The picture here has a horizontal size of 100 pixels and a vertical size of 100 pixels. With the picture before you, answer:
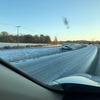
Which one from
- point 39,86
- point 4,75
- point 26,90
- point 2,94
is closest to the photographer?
point 2,94

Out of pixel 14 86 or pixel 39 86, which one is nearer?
pixel 14 86

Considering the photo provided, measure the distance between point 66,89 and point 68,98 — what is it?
0.26 feet

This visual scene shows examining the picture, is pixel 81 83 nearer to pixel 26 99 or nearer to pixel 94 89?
pixel 94 89

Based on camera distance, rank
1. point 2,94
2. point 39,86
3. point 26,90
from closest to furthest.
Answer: point 2,94, point 26,90, point 39,86

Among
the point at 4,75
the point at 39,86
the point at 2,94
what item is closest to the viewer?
the point at 2,94

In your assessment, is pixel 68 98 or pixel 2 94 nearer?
pixel 2 94

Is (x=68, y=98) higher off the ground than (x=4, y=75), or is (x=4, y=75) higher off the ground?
(x=4, y=75)

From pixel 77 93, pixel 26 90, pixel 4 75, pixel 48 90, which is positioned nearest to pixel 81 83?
pixel 77 93

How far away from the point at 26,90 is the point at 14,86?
168mm

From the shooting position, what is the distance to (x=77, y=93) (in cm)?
280

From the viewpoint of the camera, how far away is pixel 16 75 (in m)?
2.45

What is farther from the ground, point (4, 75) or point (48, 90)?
point (4, 75)

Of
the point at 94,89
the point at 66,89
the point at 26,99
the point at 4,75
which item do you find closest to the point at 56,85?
the point at 66,89

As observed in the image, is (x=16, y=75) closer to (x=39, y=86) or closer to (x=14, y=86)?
(x=14, y=86)
